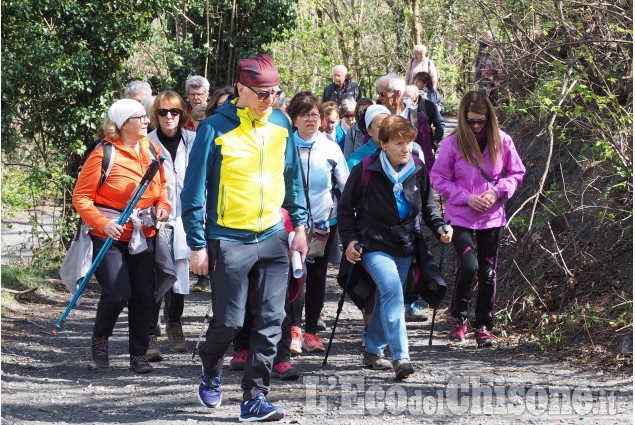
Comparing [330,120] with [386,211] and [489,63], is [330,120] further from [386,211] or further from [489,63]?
[386,211]

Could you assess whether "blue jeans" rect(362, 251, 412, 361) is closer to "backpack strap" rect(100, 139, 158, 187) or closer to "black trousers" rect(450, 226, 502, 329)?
"black trousers" rect(450, 226, 502, 329)

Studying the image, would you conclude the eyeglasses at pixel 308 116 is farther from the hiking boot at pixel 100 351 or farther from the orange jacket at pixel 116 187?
the hiking boot at pixel 100 351

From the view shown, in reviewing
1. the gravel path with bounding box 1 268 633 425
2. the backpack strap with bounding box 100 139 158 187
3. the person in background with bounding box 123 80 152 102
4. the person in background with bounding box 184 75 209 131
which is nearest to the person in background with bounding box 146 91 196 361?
the gravel path with bounding box 1 268 633 425

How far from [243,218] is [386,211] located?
4.75 feet

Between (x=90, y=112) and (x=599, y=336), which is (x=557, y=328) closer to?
(x=599, y=336)

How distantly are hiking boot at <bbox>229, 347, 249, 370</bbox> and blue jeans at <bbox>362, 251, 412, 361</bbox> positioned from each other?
102cm

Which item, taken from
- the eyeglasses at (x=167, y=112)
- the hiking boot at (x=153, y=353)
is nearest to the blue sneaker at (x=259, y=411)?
the hiking boot at (x=153, y=353)

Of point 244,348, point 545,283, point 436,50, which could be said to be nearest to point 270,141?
point 244,348

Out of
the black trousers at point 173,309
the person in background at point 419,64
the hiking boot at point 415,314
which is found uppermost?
the person in background at point 419,64

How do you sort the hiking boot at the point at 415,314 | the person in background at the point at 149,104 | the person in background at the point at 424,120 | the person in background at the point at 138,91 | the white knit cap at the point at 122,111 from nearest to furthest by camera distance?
the white knit cap at the point at 122,111
the person in background at the point at 149,104
the person in background at the point at 138,91
the hiking boot at the point at 415,314
the person in background at the point at 424,120

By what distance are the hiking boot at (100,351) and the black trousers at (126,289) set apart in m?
0.06

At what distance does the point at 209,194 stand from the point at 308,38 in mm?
16724

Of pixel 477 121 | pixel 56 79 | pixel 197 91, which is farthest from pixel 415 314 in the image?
pixel 56 79

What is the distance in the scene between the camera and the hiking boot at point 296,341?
7.85m
